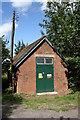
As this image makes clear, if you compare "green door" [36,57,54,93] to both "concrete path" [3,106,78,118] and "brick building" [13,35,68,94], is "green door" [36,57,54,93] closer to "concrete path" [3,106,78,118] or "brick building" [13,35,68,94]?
"brick building" [13,35,68,94]

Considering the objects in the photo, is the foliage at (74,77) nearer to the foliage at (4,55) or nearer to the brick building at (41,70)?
the brick building at (41,70)

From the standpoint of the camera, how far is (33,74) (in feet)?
51.0

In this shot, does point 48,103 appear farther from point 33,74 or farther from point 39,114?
point 33,74

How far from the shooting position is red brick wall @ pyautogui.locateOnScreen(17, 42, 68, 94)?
15.2 metres

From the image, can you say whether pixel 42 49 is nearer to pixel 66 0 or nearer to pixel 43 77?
pixel 43 77

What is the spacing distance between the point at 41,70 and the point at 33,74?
0.88m

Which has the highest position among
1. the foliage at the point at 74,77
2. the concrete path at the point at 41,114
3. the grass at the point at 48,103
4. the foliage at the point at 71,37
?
the foliage at the point at 71,37

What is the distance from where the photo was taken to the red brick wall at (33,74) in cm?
1518

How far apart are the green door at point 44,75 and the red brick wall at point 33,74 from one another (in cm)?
40

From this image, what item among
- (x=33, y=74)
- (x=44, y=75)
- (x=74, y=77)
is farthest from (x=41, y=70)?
(x=74, y=77)

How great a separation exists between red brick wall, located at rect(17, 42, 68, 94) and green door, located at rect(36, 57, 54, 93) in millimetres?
397

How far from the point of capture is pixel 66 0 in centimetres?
1678

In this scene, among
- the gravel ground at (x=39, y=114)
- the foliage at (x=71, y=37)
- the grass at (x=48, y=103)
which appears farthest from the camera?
the foliage at (x=71, y=37)

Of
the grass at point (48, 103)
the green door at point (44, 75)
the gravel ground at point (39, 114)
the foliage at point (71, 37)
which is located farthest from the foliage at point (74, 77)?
the gravel ground at point (39, 114)
